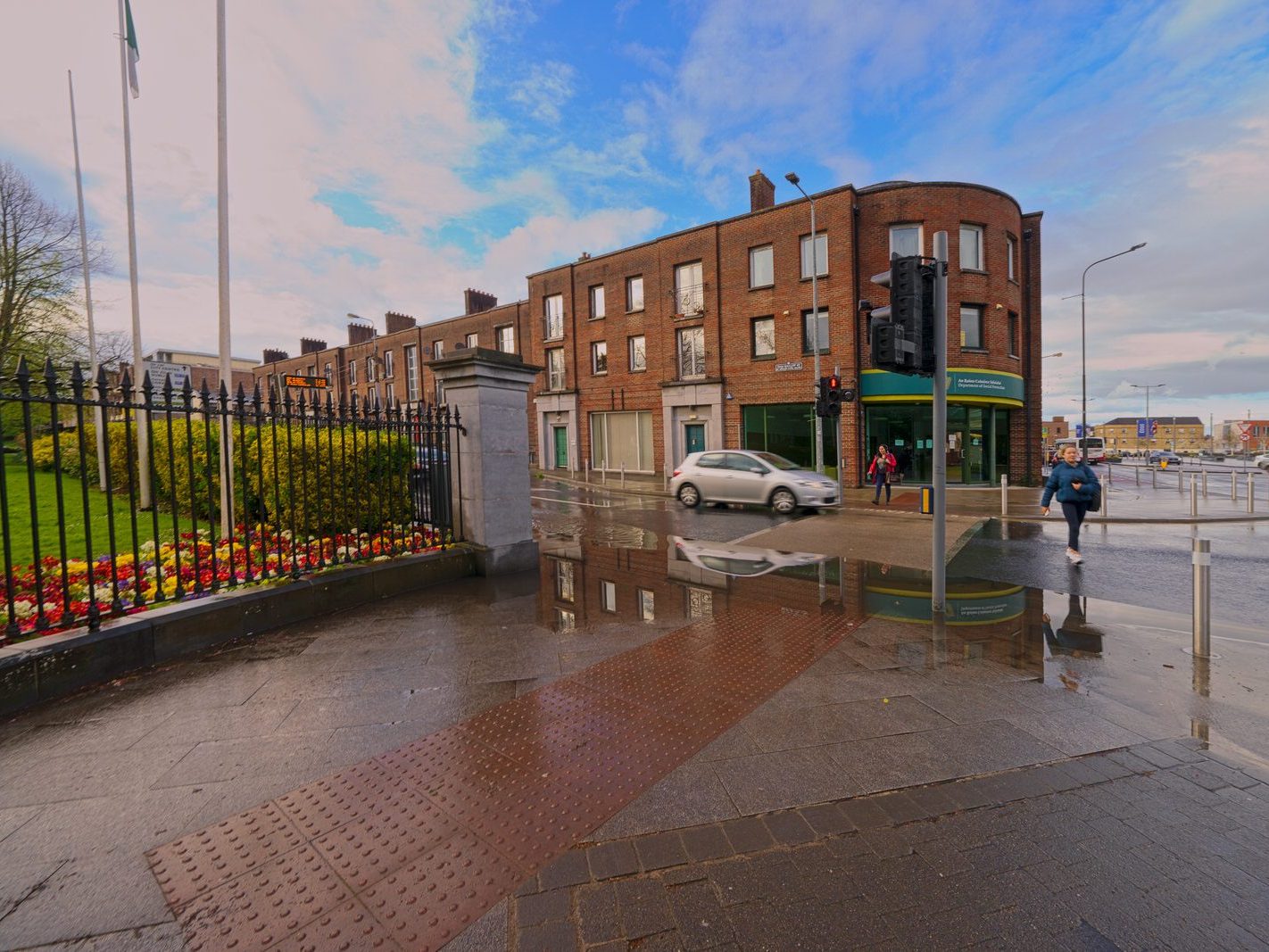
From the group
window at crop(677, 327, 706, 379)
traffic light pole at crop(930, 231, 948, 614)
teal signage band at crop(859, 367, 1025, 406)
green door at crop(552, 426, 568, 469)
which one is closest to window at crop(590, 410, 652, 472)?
green door at crop(552, 426, 568, 469)

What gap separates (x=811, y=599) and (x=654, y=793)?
165 inches

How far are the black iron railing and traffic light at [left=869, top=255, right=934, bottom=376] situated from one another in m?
5.26

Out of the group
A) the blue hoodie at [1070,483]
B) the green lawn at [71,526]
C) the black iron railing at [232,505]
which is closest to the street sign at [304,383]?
the black iron railing at [232,505]

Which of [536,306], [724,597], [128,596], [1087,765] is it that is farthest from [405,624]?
[536,306]

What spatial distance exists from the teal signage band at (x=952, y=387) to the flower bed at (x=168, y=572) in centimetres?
1821

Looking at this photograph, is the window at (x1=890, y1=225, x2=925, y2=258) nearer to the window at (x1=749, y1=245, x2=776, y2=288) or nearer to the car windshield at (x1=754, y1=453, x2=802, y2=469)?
the window at (x1=749, y1=245, x2=776, y2=288)

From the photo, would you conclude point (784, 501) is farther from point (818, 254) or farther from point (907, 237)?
point (907, 237)

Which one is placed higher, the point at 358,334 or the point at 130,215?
the point at 358,334

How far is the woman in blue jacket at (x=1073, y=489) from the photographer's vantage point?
858cm

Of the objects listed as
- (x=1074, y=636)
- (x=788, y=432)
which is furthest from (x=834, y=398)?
(x=1074, y=636)

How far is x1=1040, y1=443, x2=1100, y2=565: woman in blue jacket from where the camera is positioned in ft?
28.1

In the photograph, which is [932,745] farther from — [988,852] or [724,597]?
[724,597]

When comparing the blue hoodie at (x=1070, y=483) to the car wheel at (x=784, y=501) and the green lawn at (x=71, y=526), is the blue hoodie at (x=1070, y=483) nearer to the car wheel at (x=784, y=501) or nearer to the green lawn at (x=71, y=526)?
the car wheel at (x=784, y=501)

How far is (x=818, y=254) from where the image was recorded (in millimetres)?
22266
